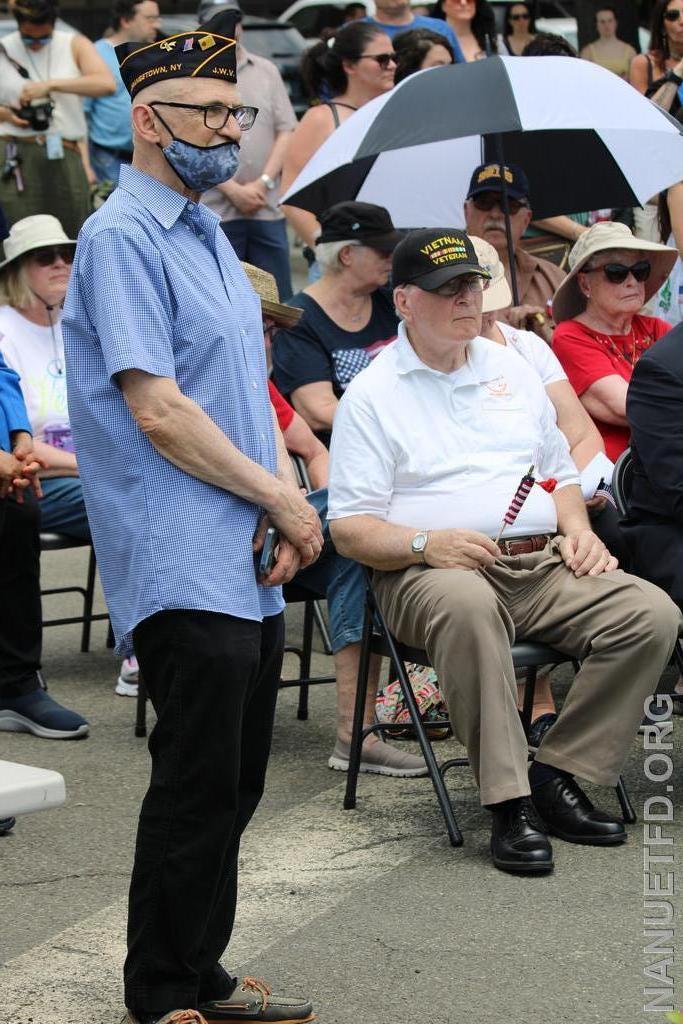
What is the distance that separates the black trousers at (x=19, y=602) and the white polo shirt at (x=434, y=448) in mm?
1350

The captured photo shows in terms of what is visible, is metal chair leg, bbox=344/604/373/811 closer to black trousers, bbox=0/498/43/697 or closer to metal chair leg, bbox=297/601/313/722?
metal chair leg, bbox=297/601/313/722

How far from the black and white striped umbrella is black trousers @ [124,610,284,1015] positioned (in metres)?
3.11

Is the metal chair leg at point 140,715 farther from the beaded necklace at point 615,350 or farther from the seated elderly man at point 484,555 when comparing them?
the beaded necklace at point 615,350

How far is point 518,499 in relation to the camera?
183 inches

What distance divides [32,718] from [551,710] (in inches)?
70.6

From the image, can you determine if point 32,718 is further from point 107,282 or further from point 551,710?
point 107,282

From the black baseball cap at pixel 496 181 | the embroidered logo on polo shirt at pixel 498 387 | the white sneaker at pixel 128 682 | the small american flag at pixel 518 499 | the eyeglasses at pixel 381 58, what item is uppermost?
the eyeglasses at pixel 381 58

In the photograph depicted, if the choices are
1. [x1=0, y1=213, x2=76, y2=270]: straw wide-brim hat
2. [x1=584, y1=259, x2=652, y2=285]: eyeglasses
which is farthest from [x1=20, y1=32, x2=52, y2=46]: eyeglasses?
[x1=584, y1=259, x2=652, y2=285]: eyeglasses

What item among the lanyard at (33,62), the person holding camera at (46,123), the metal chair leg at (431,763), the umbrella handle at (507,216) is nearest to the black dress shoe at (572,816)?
the metal chair leg at (431,763)

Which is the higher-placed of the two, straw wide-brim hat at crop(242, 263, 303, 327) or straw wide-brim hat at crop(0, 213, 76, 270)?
straw wide-brim hat at crop(0, 213, 76, 270)

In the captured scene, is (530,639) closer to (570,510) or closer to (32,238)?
(570,510)

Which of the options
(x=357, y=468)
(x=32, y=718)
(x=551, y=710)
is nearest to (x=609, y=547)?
(x=551, y=710)

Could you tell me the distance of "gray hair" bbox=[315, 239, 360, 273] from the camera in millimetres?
6027

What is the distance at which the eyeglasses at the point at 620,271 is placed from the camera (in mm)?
5852
